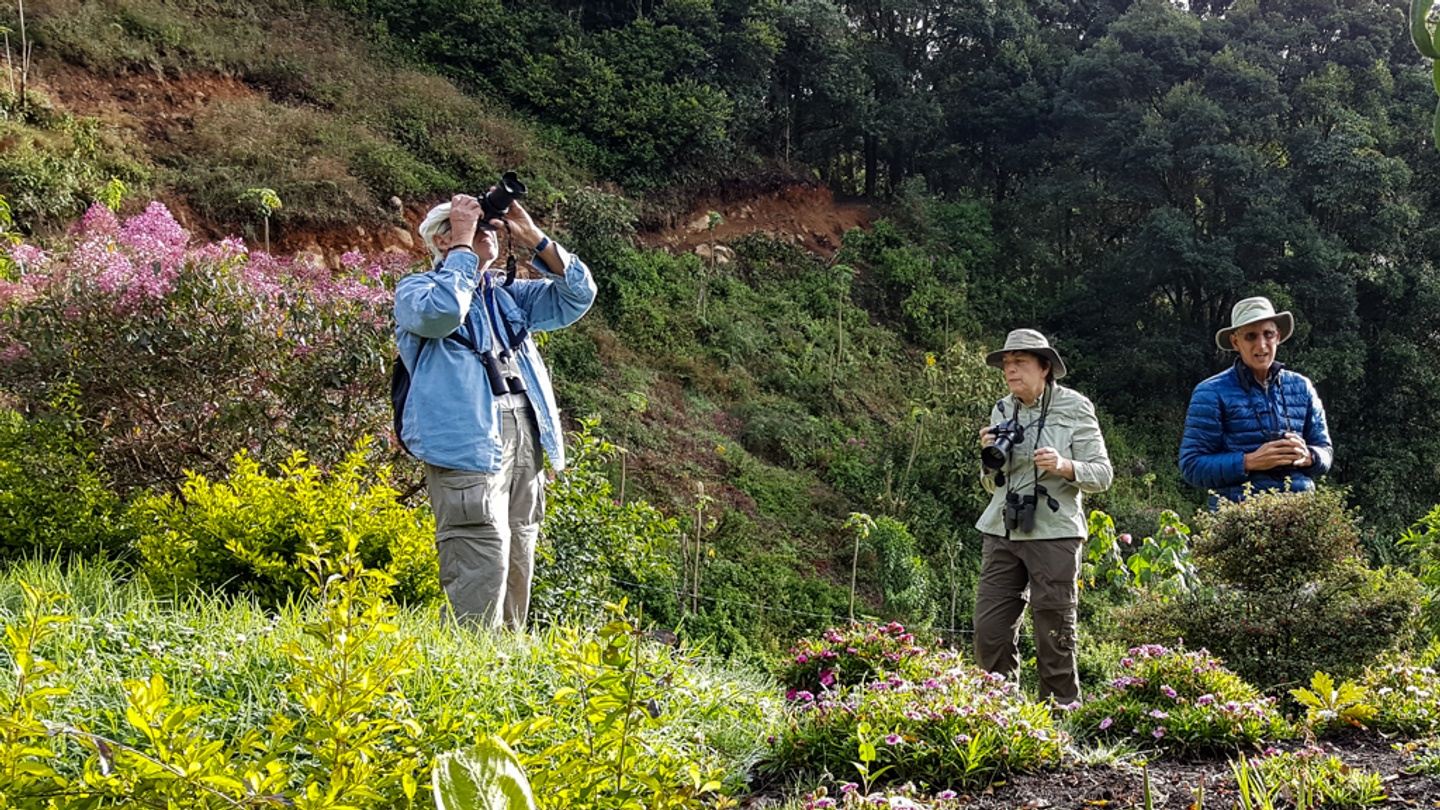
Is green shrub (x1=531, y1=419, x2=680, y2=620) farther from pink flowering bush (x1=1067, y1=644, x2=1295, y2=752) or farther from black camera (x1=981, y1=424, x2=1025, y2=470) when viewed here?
pink flowering bush (x1=1067, y1=644, x2=1295, y2=752)

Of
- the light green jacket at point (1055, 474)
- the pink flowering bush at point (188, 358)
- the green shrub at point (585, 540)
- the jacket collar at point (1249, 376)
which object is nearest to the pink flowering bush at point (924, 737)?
the light green jacket at point (1055, 474)

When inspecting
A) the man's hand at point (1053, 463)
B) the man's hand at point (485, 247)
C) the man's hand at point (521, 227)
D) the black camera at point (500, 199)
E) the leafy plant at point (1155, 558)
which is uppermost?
the black camera at point (500, 199)

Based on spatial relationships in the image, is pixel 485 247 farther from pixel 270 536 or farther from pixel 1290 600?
pixel 1290 600

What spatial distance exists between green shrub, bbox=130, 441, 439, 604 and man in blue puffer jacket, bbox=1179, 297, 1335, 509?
3.06 meters

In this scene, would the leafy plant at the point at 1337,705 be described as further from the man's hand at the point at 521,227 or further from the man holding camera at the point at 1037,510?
the man's hand at the point at 521,227

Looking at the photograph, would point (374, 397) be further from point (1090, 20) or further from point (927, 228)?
point (1090, 20)

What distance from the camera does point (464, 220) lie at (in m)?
3.31

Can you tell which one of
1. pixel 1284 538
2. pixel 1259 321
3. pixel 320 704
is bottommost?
pixel 1284 538

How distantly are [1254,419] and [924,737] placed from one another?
2314 mm

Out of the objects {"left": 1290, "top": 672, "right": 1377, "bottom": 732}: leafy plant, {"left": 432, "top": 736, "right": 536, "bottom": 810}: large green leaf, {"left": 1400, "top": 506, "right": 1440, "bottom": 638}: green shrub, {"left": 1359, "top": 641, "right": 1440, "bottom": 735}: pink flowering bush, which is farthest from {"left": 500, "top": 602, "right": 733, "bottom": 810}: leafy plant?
{"left": 1400, "top": 506, "right": 1440, "bottom": 638}: green shrub

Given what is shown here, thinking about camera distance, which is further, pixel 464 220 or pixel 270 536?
pixel 270 536

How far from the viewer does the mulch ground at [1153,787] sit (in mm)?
2400

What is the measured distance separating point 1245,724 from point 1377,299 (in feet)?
61.6

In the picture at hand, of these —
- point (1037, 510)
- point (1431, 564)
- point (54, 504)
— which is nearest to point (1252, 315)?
point (1037, 510)
